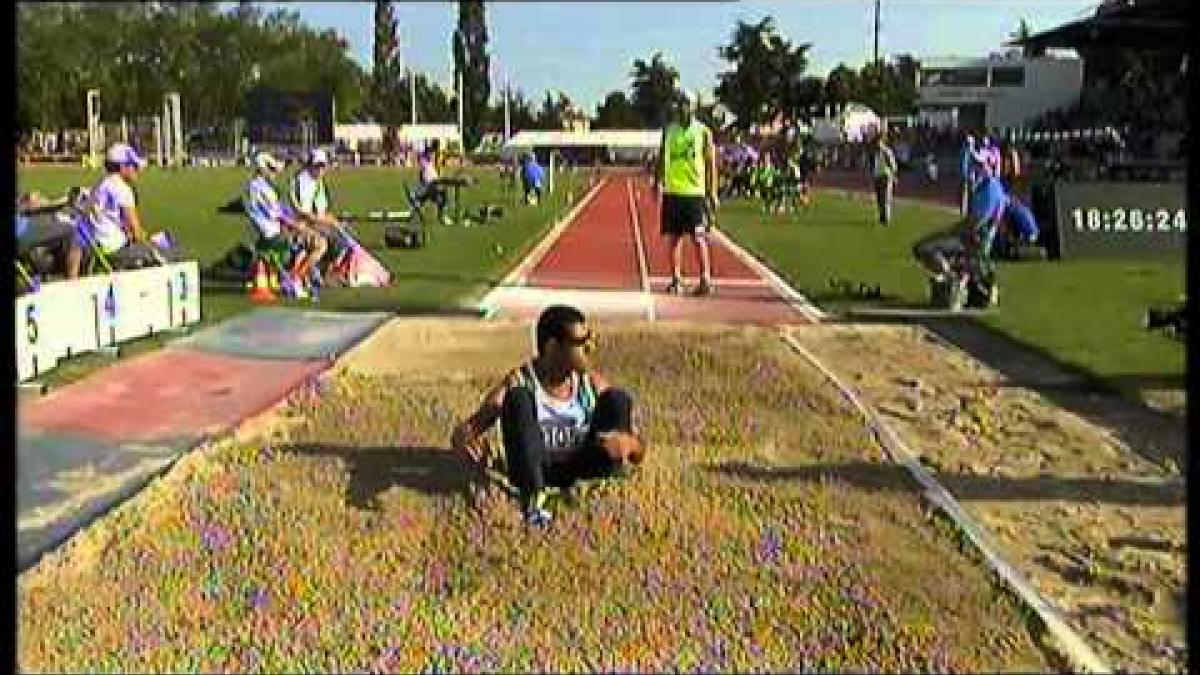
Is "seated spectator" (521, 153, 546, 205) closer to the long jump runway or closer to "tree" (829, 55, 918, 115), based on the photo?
the long jump runway

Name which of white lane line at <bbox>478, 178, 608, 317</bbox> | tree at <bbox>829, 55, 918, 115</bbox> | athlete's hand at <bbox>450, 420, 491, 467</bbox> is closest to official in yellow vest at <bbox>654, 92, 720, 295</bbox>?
white lane line at <bbox>478, 178, 608, 317</bbox>

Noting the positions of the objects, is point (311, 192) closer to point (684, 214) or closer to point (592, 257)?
point (684, 214)

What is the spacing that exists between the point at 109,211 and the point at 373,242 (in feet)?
40.0

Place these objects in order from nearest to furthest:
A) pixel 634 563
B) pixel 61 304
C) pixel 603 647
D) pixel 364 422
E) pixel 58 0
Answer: pixel 58 0 → pixel 603 647 → pixel 634 563 → pixel 364 422 → pixel 61 304

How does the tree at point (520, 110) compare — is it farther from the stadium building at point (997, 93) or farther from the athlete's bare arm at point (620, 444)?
the stadium building at point (997, 93)

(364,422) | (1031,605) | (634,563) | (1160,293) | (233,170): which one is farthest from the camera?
(233,170)

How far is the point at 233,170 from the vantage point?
Result: 7894 cm

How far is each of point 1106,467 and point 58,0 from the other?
5.90 meters

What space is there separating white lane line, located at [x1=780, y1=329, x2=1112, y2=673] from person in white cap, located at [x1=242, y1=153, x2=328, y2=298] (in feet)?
25.0

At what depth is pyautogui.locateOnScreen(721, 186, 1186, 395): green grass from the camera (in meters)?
12.3
